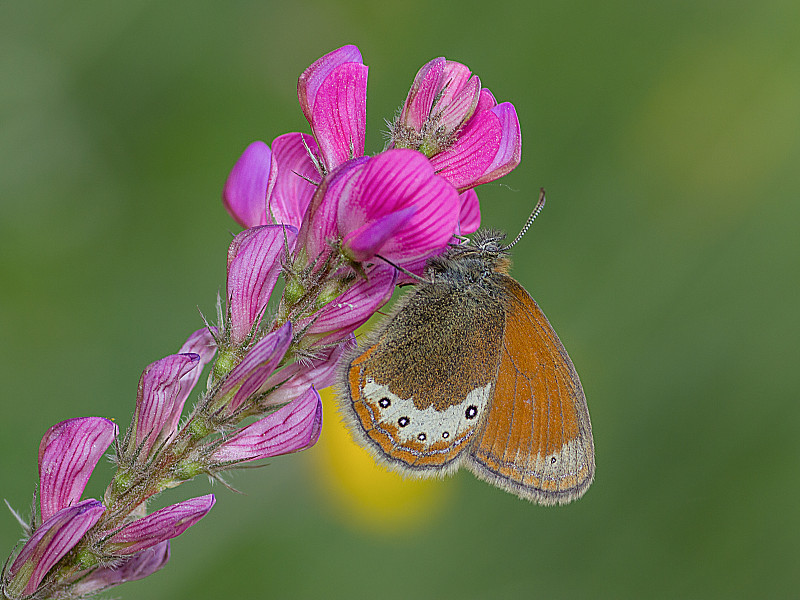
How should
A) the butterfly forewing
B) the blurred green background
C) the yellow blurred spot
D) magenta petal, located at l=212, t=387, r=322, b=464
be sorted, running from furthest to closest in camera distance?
the yellow blurred spot → the blurred green background → the butterfly forewing → magenta petal, located at l=212, t=387, r=322, b=464

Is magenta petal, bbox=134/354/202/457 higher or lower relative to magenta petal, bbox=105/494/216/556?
higher

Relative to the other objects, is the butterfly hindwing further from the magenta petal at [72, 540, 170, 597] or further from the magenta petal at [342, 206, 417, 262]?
the magenta petal at [72, 540, 170, 597]

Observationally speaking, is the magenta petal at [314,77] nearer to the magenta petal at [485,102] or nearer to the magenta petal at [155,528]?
the magenta petal at [485,102]

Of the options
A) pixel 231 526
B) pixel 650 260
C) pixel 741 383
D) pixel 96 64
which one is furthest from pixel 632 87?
pixel 231 526

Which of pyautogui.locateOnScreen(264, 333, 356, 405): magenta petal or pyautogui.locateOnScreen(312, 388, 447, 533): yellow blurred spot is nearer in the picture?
pyautogui.locateOnScreen(264, 333, 356, 405): magenta petal

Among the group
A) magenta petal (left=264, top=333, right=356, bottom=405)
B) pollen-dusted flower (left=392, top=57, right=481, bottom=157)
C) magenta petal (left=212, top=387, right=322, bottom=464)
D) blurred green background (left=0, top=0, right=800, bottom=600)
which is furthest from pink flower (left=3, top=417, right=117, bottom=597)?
blurred green background (left=0, top=0, right=800, bottom=600)

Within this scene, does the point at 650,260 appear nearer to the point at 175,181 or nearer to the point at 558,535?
the point at 558,535

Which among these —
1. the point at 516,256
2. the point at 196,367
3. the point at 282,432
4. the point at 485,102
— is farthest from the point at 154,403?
the point at 516,256
